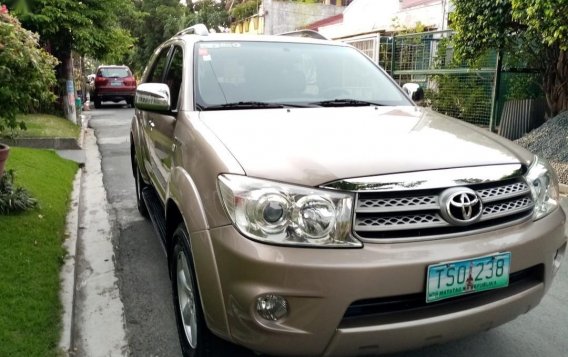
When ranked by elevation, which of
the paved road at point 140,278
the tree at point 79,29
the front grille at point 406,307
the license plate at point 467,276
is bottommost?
the paved road at point 140,278

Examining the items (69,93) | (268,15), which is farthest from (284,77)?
(268,15)

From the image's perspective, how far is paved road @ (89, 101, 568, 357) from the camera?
3.00 metres

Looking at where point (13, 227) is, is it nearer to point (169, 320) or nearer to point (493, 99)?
point (169, 320)

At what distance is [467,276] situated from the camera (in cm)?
219

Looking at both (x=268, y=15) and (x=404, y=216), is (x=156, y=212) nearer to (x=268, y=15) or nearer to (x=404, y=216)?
(x=404, y=216)

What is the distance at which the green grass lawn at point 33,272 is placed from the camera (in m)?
2.89

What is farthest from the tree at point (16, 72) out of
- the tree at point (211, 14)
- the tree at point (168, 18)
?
the tree at point (168, 18)

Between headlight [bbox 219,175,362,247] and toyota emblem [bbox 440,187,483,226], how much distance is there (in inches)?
15.7

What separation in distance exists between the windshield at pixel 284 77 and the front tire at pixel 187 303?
35.2 inches

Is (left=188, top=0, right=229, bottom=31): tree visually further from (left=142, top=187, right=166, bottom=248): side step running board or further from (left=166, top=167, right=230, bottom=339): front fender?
(left=166, top=167, right=230, bottom=339): front fender

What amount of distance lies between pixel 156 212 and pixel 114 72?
60.2 feet

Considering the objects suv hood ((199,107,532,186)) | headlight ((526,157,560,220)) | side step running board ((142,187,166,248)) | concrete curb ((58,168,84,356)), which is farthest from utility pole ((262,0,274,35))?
headlight ((526,157,560,220))

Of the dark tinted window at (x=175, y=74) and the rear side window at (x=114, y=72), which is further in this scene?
the rear side window at (x=114, y=72)

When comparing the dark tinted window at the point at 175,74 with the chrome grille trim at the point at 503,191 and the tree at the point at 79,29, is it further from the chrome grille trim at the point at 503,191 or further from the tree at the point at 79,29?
the tree at the point at 79,29
